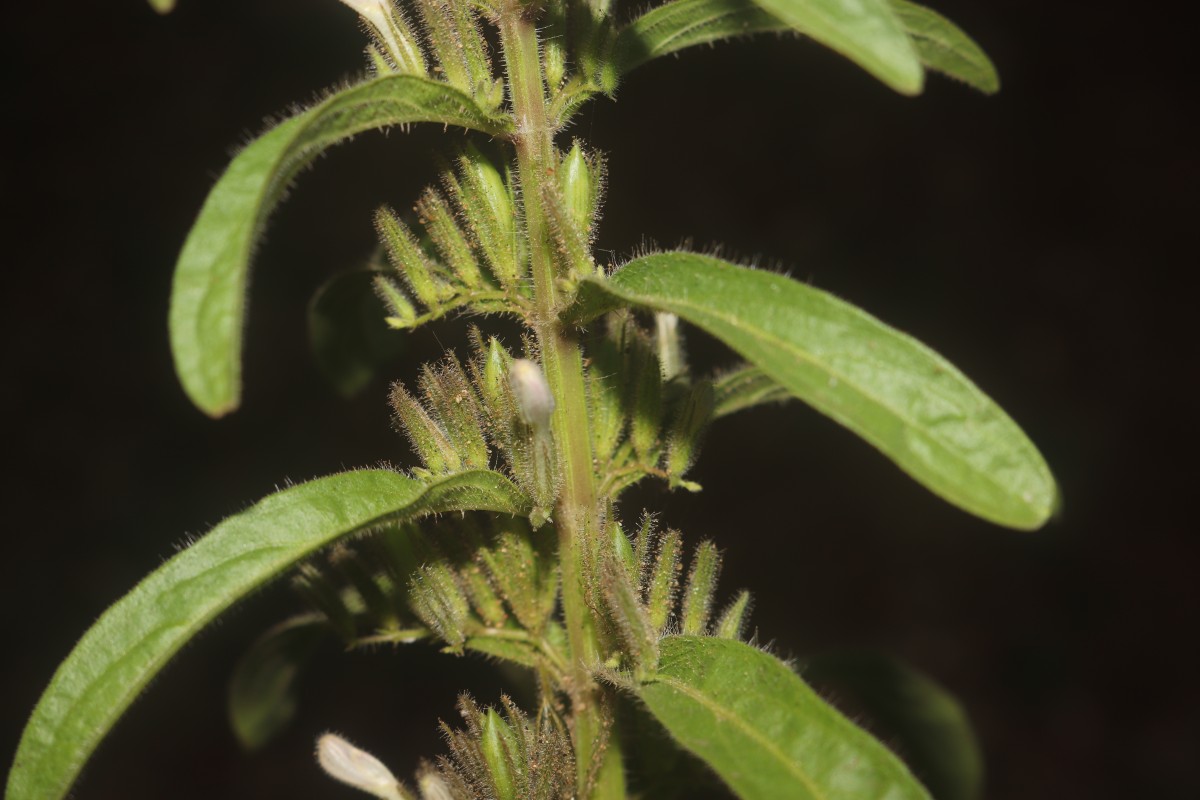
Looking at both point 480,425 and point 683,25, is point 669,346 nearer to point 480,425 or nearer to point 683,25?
point 480,425

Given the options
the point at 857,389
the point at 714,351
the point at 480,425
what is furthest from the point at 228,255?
the point at 714,351

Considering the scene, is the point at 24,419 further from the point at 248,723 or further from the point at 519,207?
the point at 519,207

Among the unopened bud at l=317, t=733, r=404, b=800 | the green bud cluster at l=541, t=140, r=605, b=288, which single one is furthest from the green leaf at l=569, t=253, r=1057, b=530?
the unopened bud at l=317, t=733, r=404, b=800

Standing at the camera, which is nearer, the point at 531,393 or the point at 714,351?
the point at 531,393

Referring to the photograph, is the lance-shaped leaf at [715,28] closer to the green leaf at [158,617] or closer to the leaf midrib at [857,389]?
the leaf midrib at [857,389]

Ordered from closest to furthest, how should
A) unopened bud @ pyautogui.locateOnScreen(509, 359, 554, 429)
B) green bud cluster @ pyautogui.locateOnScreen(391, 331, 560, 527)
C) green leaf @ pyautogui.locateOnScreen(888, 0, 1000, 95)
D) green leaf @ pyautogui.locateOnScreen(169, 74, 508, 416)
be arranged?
green leaf @ pyautogui.locateOnScreen(169, 74, 508, 416) → unopened bud @ pyautogui.locateOnScreen(509, 359, 554, 429) → green bud cluster @ pyautogui.locateOnScreen(391, 331, 560, 527) → green leaf @ pyautogui.locateOnScreen(888, 0, 1000, 95)

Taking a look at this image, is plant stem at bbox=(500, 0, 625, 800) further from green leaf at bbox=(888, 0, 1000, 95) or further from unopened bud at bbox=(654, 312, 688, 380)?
green leaf at bbox=(888, 0, 1000, 95)

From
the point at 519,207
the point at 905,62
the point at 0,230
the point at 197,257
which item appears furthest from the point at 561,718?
the point at 0,230
